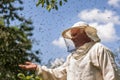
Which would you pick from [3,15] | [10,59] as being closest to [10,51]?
[10,59]

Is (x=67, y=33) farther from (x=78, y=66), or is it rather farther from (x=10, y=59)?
(x=10, y=59)

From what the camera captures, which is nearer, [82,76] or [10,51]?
[82,76]

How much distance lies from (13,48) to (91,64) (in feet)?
76.2

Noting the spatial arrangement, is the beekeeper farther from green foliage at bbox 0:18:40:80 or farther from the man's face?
green foliage at bbox 0:18:40:80

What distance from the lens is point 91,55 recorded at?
16.9 feet

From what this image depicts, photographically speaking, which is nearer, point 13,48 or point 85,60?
point 85,60

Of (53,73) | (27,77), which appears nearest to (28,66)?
(27,77)

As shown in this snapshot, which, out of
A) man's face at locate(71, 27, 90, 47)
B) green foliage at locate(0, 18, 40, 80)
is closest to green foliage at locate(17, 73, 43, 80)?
man's face at locate(71, 27, 90, 47)

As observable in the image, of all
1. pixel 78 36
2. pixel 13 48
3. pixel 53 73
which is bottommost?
pixel 13 48

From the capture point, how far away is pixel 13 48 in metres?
28.1

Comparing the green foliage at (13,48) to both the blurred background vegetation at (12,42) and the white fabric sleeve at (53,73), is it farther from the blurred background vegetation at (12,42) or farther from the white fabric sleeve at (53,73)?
the white fabric sleeve at (53,73)

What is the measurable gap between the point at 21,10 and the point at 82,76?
2251 centimetres

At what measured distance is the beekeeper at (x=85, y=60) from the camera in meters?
5.00

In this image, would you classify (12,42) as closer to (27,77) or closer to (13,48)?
(13,48)
